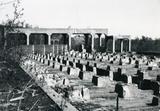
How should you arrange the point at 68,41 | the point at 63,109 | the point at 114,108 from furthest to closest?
the point at 68,41
the point at 114,108
the point at 63,109

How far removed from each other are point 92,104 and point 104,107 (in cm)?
64

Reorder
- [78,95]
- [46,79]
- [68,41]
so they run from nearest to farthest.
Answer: [78,95] < [46,79] < [68,41]

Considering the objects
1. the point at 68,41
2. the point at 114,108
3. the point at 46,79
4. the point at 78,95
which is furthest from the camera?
the point at 68,41

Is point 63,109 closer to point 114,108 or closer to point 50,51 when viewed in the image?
point 114,108

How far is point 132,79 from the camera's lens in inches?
688

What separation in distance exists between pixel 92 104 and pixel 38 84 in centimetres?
318

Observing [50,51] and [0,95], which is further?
[50,51]

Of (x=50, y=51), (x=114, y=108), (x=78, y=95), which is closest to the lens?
(x=114, y=108)

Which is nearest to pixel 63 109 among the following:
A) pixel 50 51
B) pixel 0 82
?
pixel 0 82

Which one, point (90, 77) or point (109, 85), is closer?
point (109, 85)

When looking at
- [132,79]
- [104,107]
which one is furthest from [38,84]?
[132,79]

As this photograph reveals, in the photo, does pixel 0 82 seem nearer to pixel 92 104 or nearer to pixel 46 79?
pixel 46 79

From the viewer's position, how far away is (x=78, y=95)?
12023mm

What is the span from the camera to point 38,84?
12773 mm
